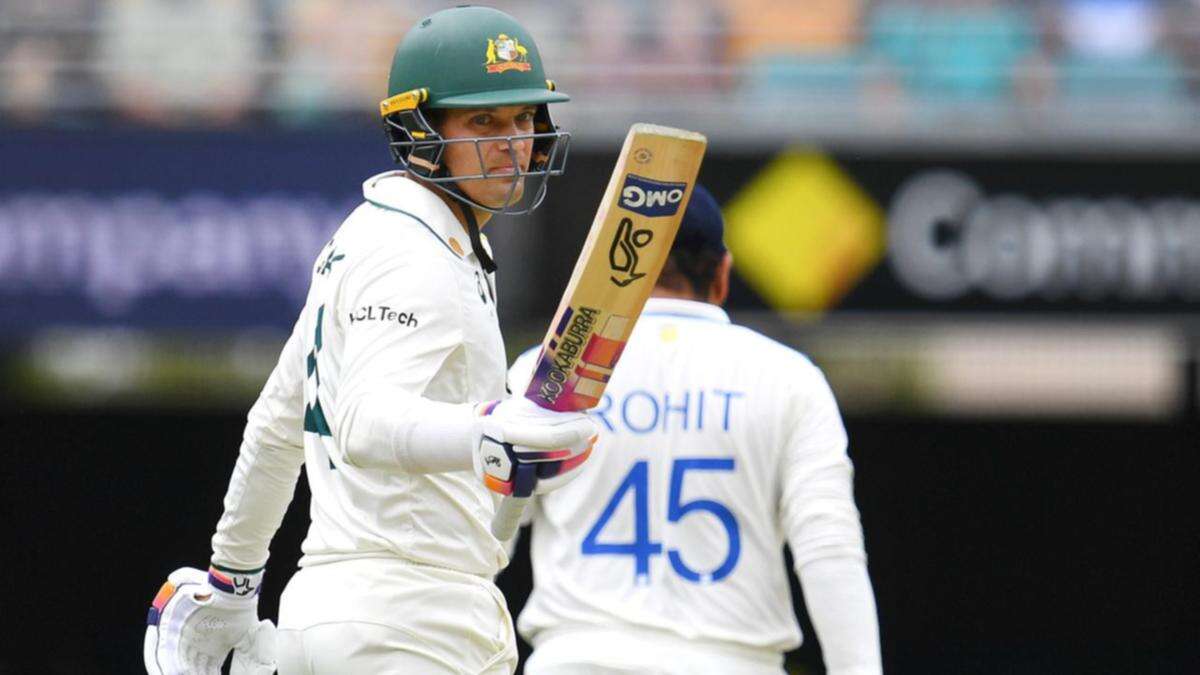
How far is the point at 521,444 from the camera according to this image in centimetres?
261

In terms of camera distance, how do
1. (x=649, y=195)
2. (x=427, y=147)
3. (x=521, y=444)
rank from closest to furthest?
(x=521, y=444) → (x=649, y=195) → (x=427, y=147)

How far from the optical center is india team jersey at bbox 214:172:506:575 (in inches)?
108

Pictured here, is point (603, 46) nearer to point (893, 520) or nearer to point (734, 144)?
point (734, 144)

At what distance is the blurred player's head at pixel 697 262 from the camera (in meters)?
4.05

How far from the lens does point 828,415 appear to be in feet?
12.6

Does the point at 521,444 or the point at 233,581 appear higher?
the point at 521,444

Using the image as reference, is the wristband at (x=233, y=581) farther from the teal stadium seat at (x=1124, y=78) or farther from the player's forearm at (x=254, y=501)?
the teal stadium seat at (x=1124, y=78)

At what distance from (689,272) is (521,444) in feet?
4.94

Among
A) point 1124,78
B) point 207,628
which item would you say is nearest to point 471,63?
point 207,628

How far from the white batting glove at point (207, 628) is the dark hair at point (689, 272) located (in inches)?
43.1

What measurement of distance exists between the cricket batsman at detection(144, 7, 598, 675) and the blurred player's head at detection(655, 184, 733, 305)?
722 mm

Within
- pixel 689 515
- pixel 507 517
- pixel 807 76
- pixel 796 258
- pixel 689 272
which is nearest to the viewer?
pixel 507 517

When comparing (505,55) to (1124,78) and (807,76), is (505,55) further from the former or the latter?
(1124,78)

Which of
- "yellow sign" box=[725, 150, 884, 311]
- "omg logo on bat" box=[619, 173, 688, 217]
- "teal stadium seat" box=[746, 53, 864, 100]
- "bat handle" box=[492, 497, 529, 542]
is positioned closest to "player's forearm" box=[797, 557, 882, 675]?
"bat handle" box=[492, 497, 529, 542]
